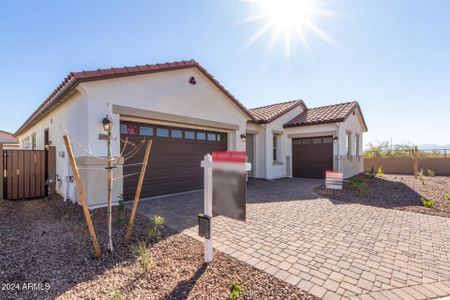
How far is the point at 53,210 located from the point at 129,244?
13.4ft

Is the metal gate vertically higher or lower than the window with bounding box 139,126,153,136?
lower

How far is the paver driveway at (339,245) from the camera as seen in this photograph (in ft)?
9.66

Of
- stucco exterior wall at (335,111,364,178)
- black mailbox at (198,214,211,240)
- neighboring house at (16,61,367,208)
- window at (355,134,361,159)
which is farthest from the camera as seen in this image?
window at (355,134,361,159)

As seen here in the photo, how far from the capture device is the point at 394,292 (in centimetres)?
277

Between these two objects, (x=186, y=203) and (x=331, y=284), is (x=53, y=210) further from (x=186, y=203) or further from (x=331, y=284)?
(x=331, y=284)

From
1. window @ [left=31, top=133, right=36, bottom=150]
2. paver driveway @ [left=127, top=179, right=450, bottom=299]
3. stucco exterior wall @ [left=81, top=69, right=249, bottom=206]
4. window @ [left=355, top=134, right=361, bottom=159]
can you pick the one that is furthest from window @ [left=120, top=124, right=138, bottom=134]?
window @ [left=355, top=134, right=361, bottom=159]

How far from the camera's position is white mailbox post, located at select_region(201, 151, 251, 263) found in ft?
10.9

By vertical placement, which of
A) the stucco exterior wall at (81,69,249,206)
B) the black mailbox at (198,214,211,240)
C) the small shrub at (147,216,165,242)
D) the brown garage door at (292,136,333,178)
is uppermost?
the stucco exterior wall at (81,69,249,206)

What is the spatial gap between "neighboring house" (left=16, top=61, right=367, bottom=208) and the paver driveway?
1.60m

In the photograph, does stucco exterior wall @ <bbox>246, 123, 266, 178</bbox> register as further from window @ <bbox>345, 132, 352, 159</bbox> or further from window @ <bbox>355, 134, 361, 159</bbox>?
window @ <bbox>355, 134, 361, 159</bbox>

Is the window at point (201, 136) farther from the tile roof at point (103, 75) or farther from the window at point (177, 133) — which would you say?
the tile roof at point (103, 75)

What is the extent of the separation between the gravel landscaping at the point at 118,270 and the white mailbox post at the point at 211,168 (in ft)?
1.07

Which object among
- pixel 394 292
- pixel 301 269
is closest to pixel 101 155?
pixel 301 269

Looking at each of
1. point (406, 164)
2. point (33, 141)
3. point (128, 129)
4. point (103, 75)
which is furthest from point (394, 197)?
point (33, 141)
